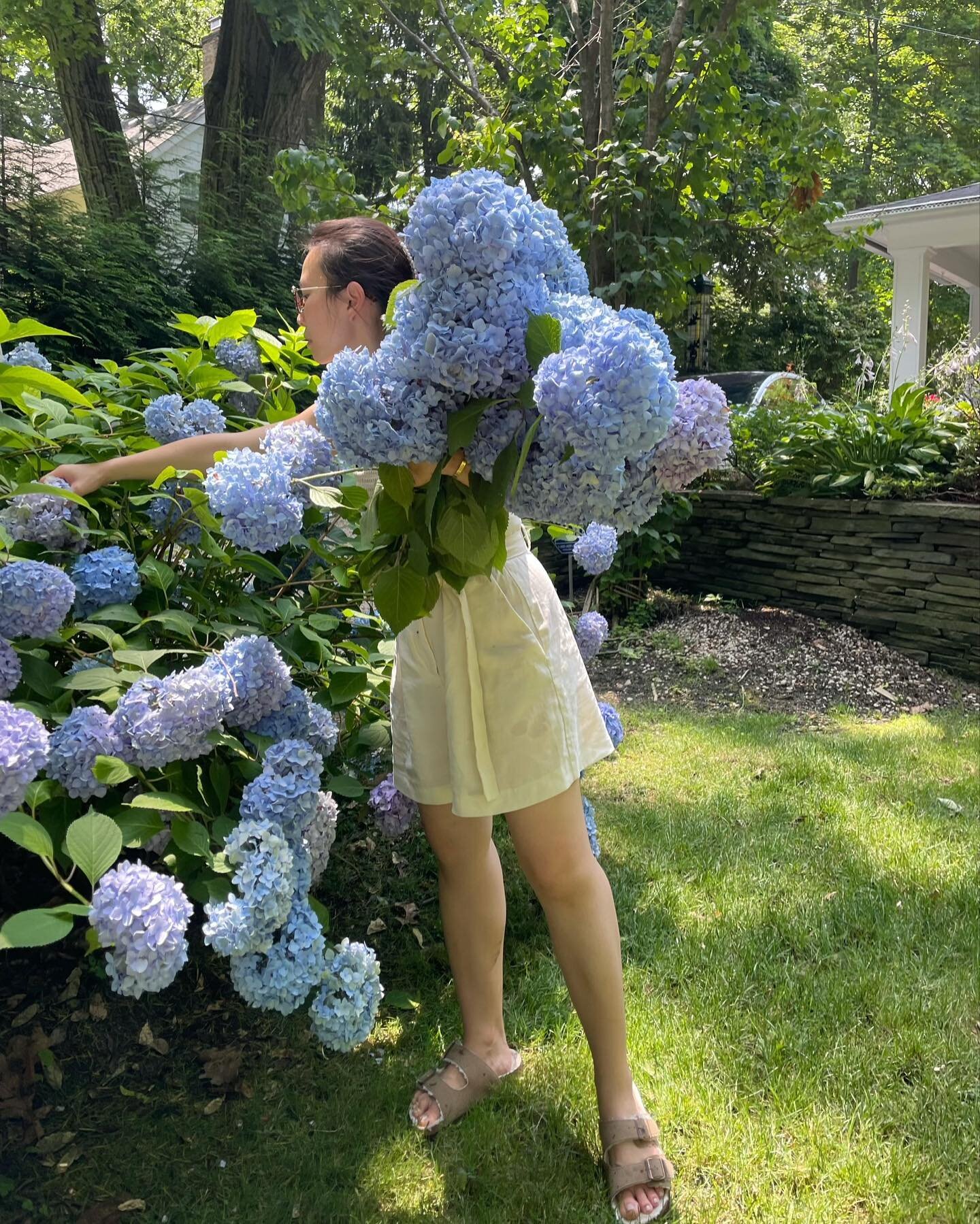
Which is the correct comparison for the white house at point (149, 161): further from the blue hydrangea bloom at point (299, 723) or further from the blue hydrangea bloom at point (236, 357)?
the blue hydrangea bloom at point (299, 723)

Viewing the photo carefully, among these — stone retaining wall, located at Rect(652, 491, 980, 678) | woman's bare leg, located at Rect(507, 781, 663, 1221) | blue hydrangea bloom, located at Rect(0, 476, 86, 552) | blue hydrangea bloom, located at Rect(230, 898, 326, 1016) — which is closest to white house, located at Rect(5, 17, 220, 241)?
stone retaining wall, located at Rect(652, 491, 980, 678)

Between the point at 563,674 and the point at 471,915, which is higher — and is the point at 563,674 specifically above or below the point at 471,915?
above

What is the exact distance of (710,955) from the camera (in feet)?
7.46

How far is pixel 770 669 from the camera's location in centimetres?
488

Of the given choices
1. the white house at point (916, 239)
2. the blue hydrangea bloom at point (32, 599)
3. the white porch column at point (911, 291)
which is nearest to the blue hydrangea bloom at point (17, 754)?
the blue hydrangea bloom at point (32, 599)

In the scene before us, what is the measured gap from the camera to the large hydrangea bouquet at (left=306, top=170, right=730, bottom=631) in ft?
3.28

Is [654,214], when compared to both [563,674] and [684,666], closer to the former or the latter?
[684,666]

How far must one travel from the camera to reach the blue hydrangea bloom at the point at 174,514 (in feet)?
5.72

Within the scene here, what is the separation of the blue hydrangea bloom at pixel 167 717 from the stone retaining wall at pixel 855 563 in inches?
172

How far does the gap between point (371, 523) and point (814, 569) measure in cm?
460

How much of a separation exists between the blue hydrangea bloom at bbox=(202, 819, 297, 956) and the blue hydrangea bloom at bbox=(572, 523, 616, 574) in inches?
48.3

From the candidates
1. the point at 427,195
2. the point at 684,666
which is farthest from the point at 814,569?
the point at 427,195

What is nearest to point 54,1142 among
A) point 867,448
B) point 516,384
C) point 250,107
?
point 516,384

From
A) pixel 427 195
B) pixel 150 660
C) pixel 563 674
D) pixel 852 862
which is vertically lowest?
pixel 852 862
